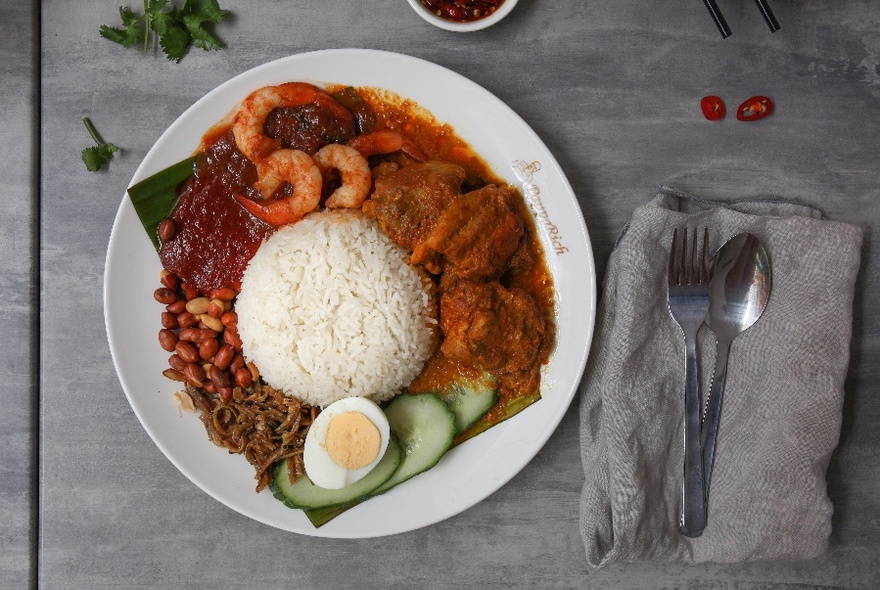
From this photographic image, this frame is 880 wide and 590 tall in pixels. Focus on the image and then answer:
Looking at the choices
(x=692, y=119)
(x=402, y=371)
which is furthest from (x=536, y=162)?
(x=402, y=371)

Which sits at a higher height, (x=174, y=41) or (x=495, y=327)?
(x=174, y=41)

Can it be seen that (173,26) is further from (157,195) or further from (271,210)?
(271,210)

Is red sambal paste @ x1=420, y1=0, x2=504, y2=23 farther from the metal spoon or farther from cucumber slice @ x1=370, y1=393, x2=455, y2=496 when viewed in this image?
cucumber slice @ x1=370, y1=393, x2=455, y2=496

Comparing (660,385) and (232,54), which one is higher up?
(232,54)

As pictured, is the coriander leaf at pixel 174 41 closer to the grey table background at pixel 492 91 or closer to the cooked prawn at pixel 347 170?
the grey table background at pixel 492 91

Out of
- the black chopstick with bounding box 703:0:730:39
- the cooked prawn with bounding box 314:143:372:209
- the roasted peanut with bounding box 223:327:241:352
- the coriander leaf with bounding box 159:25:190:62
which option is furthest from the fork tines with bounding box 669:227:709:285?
the coriander leaf with bounding box 159:25:190:62

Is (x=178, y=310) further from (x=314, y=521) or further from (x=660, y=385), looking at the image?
(x=660, y=385)

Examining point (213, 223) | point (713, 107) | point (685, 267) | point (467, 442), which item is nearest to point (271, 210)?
point (213, 223)

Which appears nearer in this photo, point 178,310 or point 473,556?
point 178,310
